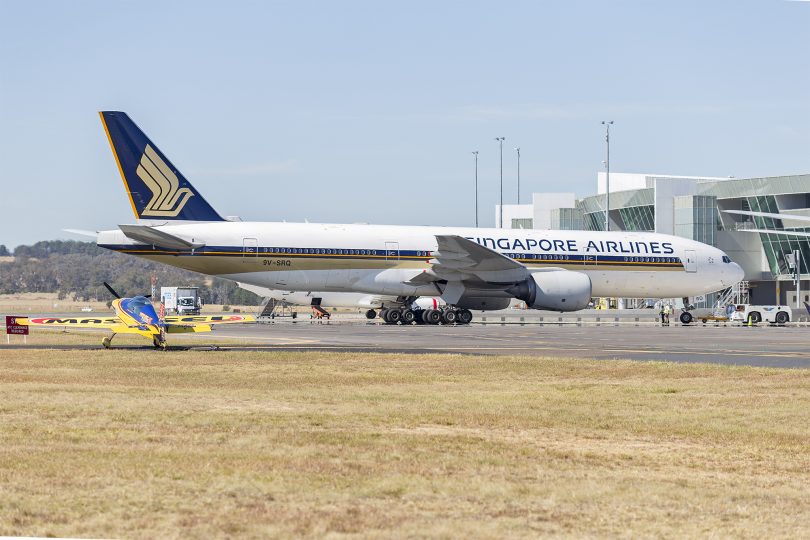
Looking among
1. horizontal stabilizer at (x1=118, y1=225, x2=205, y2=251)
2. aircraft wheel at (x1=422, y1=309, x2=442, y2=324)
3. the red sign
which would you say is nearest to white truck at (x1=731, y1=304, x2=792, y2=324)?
aircraft wheel at (x1=422, y1=309, x2=442, y2=324)

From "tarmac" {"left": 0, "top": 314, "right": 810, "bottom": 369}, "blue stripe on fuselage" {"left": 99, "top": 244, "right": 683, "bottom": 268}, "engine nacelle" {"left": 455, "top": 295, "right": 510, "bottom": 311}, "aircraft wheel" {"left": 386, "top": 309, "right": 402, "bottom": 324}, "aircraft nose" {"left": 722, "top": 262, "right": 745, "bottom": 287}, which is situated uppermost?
"blue stripe on fuselage" {"left": 99, "top": 244, "right": 683, "bottom": 268}

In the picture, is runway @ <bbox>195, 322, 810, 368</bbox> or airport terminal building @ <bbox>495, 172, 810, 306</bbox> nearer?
runway @ <bbox>195, 322, 810, 368</bbox>

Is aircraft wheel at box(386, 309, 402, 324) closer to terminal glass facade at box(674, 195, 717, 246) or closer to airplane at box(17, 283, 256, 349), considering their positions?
airplane at box(17, 283, 256, 349)

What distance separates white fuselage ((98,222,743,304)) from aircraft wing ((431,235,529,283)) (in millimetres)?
1815

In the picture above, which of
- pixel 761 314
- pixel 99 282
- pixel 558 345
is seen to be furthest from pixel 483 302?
pixel 99 282

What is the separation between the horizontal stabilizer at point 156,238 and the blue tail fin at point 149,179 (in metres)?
1.70

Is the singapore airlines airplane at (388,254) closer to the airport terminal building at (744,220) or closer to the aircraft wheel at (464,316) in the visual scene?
the aircraft wheel at (464,316)

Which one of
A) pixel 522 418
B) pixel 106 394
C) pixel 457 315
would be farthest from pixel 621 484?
pixel 457 315

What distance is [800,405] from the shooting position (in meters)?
16.6

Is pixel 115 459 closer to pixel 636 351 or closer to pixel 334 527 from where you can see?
pixel 334 527

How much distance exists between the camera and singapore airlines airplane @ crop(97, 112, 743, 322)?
144ft

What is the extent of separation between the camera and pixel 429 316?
5050cm

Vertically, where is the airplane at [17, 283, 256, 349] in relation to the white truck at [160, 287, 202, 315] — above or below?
below

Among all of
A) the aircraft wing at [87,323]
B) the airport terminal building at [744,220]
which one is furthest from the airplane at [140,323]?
the airport terminal building at [744,220]
